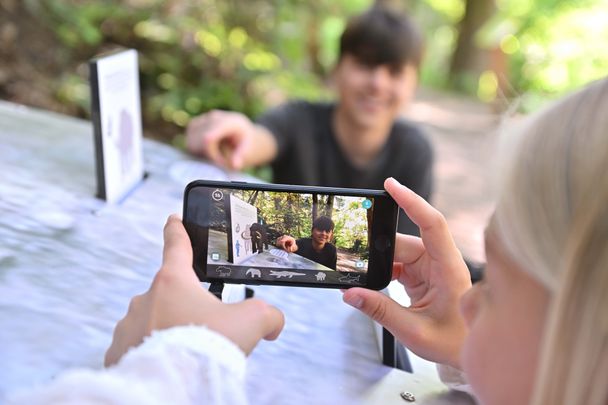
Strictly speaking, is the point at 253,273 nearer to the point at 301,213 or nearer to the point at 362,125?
the point at 301,213

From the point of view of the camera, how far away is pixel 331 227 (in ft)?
2.16

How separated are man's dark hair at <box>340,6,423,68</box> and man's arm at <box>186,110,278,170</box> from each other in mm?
454

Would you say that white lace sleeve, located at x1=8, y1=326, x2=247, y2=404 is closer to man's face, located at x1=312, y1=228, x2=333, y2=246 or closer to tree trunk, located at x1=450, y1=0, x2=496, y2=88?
A: man's face, located at x1=312, y1=228, x2=333, y2=246

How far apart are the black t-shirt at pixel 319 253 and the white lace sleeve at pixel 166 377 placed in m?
0.20

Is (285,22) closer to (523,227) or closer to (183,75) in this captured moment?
(183,75)

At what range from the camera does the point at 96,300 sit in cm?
68

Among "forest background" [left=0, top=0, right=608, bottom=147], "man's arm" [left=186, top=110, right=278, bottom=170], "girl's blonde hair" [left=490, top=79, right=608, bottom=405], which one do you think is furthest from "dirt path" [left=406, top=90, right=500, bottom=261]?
"girl's blonde hair" [left=490, top=79, right=608, bottom=405]

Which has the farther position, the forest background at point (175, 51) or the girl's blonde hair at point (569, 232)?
the forest background at point (175, 51)

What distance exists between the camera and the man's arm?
1292 mm

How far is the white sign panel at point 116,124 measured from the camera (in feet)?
2.94

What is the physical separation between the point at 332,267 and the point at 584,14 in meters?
4.61

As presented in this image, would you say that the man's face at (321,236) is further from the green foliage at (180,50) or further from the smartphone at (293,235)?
the green foliage at (180,50)

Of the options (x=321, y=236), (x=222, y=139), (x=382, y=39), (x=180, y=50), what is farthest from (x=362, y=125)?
(x=180, y=50)

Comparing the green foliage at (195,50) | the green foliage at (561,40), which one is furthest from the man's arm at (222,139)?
the green foliage at (561,40)
